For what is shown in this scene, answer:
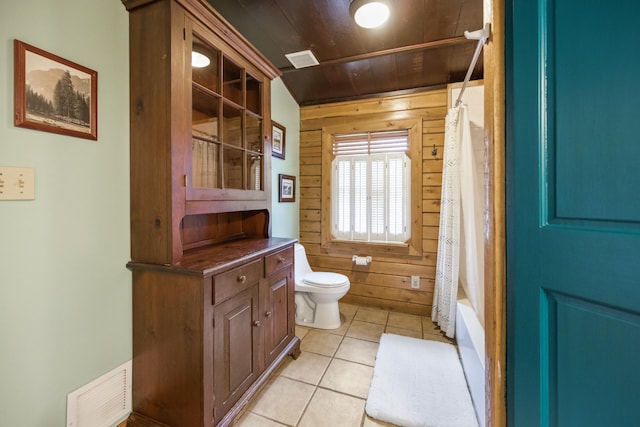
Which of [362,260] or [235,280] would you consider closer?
[235,280]

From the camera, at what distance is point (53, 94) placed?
3.23 feet

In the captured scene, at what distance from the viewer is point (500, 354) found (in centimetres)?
86

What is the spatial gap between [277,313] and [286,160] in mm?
1589

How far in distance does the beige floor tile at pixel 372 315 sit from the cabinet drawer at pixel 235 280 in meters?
1.47

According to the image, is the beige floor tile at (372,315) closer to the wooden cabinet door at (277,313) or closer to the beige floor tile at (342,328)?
the beige floor tile at (342,328)

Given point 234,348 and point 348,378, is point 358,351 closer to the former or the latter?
point 348,378

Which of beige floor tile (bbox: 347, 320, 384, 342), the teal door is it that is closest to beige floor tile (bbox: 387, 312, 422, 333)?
beige floor tile (bbox: 347, 320, 384, 342)

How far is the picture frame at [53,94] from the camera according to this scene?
897 mm

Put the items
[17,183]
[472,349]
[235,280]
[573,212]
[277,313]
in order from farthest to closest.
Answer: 1. [277,313]
2. [472,349]
3. [235,280]
4. [17,183]
5. [573,212]

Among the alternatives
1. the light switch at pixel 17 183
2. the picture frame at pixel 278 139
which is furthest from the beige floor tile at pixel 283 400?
the picture frame at pixel 278 139

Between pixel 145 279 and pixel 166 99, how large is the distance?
33.4 inches

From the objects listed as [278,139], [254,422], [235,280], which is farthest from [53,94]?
[254,422]

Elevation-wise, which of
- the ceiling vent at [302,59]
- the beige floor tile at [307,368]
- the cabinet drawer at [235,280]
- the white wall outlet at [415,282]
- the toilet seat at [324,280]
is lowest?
the beige floor tile at [307,368]

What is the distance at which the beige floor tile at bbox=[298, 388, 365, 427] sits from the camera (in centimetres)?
132
